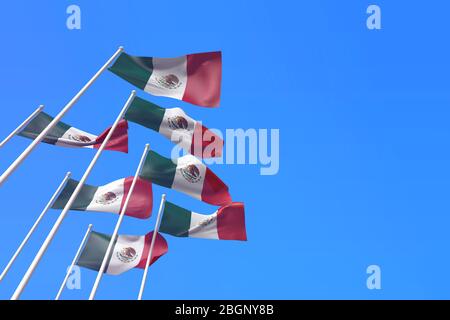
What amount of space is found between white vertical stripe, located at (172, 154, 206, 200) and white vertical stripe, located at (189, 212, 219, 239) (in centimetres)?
146

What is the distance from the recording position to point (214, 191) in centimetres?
2050

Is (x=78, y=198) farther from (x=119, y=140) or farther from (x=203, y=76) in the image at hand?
(x=203, y=76)

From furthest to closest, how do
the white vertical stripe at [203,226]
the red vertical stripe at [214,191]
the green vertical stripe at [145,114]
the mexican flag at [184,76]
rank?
the white vertical stripe at [203,226] → the red vertical stripe at [214,191] → the green vertical stripe at [145,114] → the mexican flag at [184,76]

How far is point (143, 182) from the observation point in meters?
22.7

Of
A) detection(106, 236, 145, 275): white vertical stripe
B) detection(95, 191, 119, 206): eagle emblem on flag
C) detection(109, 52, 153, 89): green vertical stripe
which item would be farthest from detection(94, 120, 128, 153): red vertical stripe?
detection(106, 236, 145, 275): white vertical stripe

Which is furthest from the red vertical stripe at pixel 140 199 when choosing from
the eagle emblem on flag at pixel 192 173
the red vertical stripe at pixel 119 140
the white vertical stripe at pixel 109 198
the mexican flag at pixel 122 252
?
the eagle emblem on flag at pixel 192 173

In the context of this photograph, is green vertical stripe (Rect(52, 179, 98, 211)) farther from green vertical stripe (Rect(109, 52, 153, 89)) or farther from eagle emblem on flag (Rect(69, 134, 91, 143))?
green vertical stripe (Rect(109, 52, 153, 89))

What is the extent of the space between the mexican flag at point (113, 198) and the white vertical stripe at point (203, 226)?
1.79 m

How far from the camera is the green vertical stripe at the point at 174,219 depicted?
2239cm

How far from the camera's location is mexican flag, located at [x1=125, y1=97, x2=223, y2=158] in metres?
19.4

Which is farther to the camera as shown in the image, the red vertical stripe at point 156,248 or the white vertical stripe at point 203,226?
the red vertical stripe at point 156,248

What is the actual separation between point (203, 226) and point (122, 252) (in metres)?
3.97

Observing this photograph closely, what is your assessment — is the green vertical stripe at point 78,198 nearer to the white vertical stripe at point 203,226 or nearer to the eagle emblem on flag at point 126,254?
the eagle emblem on flag at point 126,254
